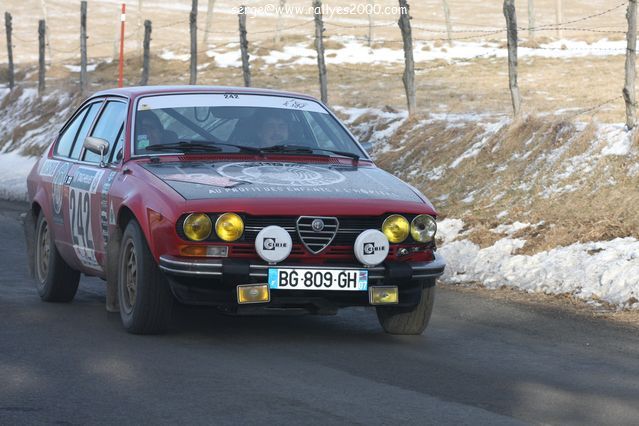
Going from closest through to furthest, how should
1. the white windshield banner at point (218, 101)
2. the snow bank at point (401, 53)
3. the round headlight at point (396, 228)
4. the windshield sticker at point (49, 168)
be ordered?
the round headlight at point (396, 228) → the white windshield banner at point (218, 101) → the windshield sticker at point (49, 168) → the snow bank at point (401, 53)

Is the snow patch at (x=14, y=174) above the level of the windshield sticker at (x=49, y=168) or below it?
below

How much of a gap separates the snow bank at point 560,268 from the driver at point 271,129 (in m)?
3.03

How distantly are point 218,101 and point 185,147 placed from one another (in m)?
0.65

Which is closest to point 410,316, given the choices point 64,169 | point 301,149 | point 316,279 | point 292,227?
point 316,279

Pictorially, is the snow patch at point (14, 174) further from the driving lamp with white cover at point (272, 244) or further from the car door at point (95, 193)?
the driving lamp with white cover at point (272, 244)

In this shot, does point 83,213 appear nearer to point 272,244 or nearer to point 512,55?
point 272,244

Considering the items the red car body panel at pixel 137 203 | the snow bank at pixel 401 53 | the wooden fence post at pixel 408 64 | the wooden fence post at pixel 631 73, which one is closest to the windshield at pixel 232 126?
the red car body panel at pixel 137 203

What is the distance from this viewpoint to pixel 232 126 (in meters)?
9.02

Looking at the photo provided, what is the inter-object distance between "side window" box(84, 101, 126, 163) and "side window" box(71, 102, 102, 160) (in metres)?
0.16

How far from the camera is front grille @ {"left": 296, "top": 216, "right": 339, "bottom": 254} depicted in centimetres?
768

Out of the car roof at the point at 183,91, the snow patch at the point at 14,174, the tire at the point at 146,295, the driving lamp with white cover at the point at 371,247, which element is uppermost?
the car roof at the point at 183,91

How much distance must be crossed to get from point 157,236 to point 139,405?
1984mm

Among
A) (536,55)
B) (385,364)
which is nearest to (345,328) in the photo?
(385,364)

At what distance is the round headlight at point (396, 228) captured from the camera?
789 centimetres
